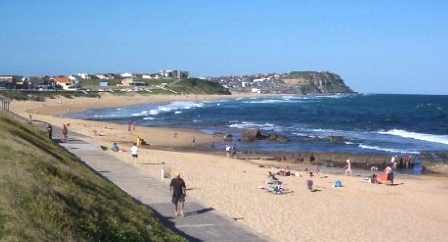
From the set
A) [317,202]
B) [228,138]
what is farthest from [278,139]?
[317,202]

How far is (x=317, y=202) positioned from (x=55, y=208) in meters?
13.5

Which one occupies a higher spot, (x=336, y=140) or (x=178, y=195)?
(x=178, y=195)

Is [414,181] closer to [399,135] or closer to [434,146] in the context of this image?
[434,146]

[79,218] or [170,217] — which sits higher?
[79,218]

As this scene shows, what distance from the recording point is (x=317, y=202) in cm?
2105

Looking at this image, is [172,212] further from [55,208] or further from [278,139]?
[278,139]

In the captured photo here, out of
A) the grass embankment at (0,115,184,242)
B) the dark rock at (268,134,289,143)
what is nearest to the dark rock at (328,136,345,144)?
the dark rock at (268,134,289,143)

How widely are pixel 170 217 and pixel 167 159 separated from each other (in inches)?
616

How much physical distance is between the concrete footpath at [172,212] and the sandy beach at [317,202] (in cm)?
76

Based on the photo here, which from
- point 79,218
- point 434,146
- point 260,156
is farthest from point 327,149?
point 79,218

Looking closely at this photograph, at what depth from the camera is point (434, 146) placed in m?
47.8

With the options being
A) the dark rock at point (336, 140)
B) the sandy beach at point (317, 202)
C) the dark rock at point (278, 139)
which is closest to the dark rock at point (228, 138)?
the dark rock at point (278, 139)

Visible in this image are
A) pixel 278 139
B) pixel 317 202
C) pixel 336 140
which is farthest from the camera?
pixel 336 140

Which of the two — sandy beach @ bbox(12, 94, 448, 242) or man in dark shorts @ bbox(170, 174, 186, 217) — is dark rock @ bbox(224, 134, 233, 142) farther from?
man in dark shorts @ bbox(170, 174, 186, 217)
